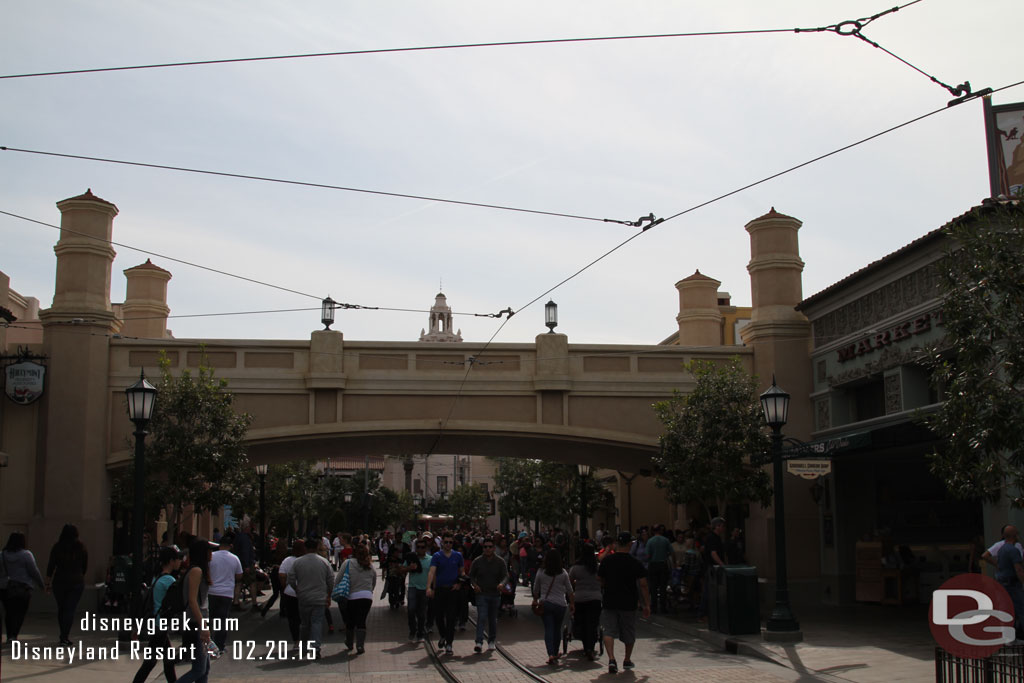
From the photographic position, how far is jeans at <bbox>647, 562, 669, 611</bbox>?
1991 cm

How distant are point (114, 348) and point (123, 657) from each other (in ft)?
34.8

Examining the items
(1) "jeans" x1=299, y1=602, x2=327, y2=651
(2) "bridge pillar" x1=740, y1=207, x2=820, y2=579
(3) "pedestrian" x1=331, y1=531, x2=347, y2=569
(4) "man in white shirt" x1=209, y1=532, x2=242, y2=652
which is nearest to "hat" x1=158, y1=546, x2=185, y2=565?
(4) "man in white shirt" x1=209, y1=532, x2=242, y2=652

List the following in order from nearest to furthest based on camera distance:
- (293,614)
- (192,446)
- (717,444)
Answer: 1. (293,614)
2. (192,446)
3. (717,444)

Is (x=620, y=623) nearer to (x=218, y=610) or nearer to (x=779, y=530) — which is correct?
(x=779, y=530)

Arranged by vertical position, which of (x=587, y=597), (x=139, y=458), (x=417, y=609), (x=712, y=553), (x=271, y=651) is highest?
(x=139, y=458)

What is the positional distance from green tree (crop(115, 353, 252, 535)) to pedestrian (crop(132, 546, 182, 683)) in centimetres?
1019

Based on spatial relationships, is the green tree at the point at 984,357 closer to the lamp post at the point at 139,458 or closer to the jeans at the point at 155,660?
the jeans at the point at 155,660

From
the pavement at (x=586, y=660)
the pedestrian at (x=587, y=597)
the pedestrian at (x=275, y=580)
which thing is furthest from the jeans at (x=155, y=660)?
the pedestrian at (x=275, y=580)

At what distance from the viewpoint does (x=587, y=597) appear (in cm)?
1350

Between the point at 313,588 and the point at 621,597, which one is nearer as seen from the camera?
the point at 621,597

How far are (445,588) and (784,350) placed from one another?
40.1 feet

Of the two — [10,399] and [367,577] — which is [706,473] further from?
[10,399]

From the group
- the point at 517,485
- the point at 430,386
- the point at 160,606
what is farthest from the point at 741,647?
the point at 517,485

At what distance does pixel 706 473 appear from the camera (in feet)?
68.1
